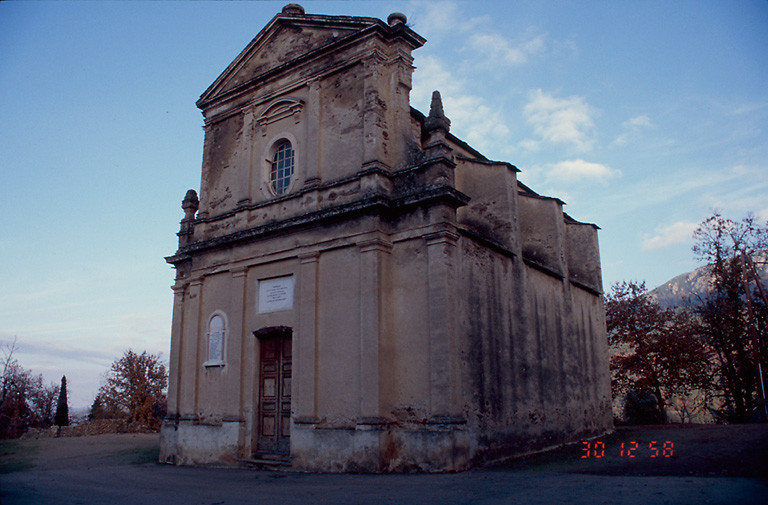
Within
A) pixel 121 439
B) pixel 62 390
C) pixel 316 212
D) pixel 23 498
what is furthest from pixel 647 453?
pixel 62 390

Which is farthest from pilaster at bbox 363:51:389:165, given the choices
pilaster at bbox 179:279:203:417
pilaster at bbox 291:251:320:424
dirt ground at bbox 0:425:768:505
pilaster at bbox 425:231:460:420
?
dirt ground at bbox 0:425:768:505

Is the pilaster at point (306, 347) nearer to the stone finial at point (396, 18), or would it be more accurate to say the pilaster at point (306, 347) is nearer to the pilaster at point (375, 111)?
the pilaster at point (375, 111)

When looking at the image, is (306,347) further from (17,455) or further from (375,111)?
(17,455)

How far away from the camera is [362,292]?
10.9 meters

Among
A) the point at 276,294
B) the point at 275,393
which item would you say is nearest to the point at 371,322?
the point at 276,294

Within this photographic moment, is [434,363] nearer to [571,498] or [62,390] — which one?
[571,498]

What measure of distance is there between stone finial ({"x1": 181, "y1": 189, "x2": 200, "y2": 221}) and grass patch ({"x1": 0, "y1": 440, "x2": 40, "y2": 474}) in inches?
287

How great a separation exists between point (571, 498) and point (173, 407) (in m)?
10.7

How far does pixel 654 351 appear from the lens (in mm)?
22438

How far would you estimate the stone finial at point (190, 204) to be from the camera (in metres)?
15.7

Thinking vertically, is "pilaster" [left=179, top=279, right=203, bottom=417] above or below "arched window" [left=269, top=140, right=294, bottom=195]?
below

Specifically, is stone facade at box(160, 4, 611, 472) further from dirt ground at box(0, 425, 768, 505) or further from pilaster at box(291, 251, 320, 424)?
dirt ground at box(0, 425, 768, 505)

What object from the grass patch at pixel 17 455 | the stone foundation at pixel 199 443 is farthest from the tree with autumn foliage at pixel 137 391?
the stone foundation at pixel 199 443

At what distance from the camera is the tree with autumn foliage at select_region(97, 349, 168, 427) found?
3216 cm
